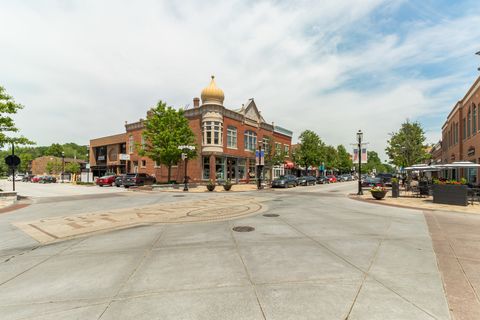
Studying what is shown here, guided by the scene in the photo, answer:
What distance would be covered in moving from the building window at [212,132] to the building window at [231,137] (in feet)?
6.79

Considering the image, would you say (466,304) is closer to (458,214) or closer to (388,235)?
(388,235)

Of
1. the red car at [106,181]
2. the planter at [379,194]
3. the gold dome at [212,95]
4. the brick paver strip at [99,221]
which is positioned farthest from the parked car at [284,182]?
the red car at [106,181]

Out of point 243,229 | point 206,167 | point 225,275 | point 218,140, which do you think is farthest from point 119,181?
point 225,275

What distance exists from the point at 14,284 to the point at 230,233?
206 inches

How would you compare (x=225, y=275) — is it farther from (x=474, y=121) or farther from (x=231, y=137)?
(x=231, y=137)

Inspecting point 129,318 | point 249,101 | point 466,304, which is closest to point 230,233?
point 129,318

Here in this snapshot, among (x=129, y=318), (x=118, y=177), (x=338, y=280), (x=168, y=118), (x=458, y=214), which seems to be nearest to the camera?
(x=129, y=318)

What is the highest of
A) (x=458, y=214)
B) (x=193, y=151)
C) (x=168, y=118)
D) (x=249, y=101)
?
(x=249, y=101)

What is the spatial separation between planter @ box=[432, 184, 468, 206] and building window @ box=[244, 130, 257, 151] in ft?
95.1

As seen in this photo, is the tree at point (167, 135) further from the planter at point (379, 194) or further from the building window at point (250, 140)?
the planter at point (379, 194)

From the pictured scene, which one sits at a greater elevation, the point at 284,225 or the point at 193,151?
the point at 193,151

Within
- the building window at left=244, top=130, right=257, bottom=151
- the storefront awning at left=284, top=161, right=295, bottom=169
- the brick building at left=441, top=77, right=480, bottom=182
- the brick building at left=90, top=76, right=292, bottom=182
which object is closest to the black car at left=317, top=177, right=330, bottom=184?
the storefront awning at left=284, top=161, right=295, bottom=169

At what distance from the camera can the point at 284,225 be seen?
936 cm

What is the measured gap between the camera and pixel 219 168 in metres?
37.7
